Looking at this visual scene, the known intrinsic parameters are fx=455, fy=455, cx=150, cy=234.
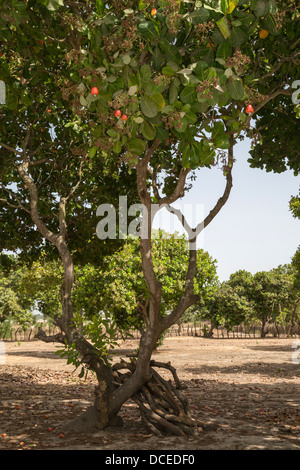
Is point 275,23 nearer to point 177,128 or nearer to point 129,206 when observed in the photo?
point 177,128

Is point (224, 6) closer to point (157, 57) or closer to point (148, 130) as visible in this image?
point (157, 57)

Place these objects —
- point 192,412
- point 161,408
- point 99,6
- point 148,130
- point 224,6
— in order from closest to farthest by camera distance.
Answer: point 224,6
point 148,130
point 99,6
point 161,408
point 192,412

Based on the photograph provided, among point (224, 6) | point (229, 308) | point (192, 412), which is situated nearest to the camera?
point (224, 6)

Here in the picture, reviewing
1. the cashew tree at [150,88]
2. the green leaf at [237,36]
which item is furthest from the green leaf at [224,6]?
the green leaf at [237,36]

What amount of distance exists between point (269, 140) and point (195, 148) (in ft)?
19.8

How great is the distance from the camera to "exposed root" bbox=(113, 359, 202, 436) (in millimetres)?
7941

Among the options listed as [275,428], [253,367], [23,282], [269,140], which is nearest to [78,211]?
[269,140]

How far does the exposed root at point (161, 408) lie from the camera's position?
7941mm

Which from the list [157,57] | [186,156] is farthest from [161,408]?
[157,57]

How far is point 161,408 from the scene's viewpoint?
8.32 metres

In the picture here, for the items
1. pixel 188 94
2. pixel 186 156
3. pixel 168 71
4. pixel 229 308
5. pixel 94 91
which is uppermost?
pixel 168 71

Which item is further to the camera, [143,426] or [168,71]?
[143,426]

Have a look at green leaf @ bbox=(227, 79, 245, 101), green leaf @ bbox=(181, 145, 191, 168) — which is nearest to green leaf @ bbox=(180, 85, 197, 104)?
green leaf @ bbox=(227, 79, 245, 101)

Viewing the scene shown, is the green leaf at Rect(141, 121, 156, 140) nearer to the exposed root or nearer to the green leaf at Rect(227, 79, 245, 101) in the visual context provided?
the green leaf at Rect(227, 79, 245, 101)
